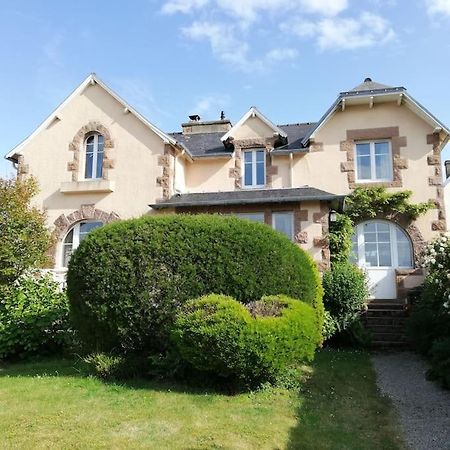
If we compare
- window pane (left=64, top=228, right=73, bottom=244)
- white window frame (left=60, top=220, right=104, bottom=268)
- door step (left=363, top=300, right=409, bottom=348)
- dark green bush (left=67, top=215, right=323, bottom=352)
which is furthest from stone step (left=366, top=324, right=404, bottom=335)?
window pane (left=64, top=228, right=73, bottom=244)

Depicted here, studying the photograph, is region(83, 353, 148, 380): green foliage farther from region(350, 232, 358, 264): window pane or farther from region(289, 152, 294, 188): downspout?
region(289, 152, 294, 188): downspout

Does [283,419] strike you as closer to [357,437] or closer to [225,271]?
[357,437]

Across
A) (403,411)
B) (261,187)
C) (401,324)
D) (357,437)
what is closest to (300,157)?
(261,187)

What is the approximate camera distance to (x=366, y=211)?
551 inches

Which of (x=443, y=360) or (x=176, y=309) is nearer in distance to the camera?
(x=176, y=309)

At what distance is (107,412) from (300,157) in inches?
441

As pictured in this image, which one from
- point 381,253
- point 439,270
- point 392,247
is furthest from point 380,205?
point 439,270

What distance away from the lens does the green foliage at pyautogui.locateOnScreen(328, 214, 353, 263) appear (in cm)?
1338

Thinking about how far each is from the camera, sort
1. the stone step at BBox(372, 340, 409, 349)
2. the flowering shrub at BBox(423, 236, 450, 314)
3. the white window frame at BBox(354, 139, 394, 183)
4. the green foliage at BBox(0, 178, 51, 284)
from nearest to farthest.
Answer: the flowering shrub at BBox(423, 236, 450, 314) < the green foliage at BBox(0, 178, 51, 284) < the stone step at BBox(372, 340, 409, 349) < the white window frame at BBox(354, 139, 394, 183)

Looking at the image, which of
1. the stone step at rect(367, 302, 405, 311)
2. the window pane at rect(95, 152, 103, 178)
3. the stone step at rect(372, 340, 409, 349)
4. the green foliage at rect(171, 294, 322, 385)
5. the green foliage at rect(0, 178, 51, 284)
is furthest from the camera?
the window pane at rect(95, 152, 103, 178)

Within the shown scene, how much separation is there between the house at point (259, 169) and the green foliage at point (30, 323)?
4424 mm

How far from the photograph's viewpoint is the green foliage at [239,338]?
637cm

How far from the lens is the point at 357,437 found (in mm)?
5625

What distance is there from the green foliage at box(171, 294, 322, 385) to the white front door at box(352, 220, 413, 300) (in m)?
7.56
